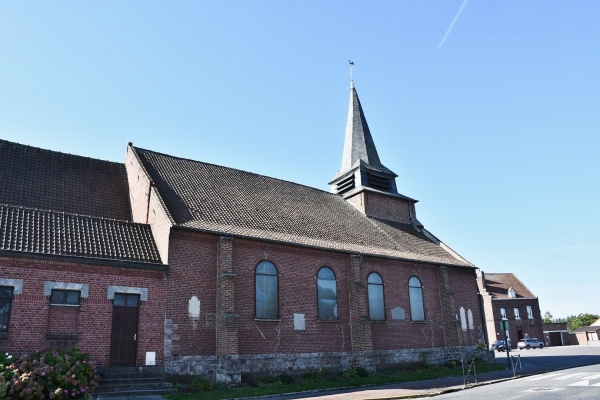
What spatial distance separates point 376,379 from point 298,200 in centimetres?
1075

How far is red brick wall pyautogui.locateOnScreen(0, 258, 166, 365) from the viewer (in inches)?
555

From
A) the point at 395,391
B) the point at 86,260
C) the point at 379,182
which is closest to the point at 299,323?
the point at 395,391

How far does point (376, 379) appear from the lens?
62.6 ft

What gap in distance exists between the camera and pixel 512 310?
188ft

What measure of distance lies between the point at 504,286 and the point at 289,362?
4936 cm

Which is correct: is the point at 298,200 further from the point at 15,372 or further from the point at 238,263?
the point at 15,372

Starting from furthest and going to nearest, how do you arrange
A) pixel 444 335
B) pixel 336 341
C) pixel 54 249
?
pixel 444 335, pixel 336 341, pixel 54 249

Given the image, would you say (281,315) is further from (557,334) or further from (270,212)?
(557,334)

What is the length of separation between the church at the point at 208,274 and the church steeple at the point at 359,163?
3.13 m

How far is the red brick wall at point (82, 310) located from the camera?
14.1 m

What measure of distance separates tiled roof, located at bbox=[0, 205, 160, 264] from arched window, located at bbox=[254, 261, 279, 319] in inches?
170

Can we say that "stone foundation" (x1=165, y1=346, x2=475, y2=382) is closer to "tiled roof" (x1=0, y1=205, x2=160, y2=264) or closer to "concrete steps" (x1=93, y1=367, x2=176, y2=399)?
"concrete steps" (x1=93, y1=367, x2=176, y2=399)

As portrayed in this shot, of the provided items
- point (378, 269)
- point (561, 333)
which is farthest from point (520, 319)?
point (378, 269)

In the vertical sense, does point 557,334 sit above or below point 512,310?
below
